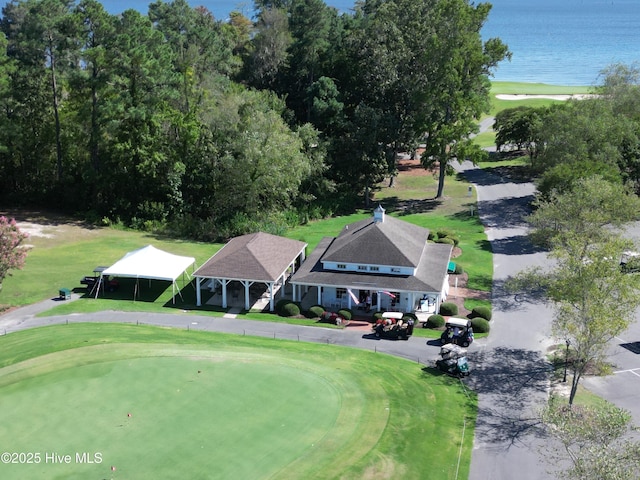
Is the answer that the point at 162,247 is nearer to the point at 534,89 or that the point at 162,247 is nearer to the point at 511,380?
the point at 511,380

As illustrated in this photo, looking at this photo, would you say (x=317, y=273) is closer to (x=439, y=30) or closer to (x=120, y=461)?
(x=120, y=461)

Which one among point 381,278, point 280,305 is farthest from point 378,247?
point 280,305

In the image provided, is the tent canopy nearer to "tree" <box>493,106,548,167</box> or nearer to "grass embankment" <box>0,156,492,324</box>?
"grass embankment" <box>0,156,492,324</box>

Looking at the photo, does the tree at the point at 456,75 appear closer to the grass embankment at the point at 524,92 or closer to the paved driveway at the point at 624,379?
the paved driveway at the point at 624,379

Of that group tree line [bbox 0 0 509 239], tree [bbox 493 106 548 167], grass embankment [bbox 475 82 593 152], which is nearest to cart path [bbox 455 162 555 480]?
tree line [bbox 0 0 509 239]

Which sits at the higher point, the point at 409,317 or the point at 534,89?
the point at 534,89

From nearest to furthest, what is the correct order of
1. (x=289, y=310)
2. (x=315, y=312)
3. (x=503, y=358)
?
(x=503, y=358)
(x=315, y=312)
(x=289, y=310)
